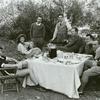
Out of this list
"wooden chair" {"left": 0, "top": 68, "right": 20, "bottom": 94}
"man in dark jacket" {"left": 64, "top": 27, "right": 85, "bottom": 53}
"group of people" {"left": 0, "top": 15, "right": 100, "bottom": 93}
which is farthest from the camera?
"man in dark jacket" {"left": 64, "top": 27, "right": 85, "bottom": 53}

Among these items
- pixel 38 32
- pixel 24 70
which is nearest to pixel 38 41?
pixel 38 32

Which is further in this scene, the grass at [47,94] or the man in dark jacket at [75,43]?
the man in dark jacket at [75,43]

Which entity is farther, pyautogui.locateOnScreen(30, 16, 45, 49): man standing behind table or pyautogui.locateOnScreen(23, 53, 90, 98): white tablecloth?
pyautogui.locateOnScreen(30, 16, 45, 49): man standing behind table

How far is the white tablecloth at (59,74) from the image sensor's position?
5434mm

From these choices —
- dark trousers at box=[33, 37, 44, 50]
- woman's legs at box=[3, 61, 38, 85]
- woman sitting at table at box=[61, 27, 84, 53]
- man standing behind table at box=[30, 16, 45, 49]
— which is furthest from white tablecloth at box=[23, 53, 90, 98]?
dark trousers at box=[33, 37, 44, 50]

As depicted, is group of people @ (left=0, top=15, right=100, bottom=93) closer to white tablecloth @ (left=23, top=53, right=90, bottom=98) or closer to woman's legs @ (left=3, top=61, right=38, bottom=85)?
woman's legs @ (left=3, top=61, right=38, bottom=85)

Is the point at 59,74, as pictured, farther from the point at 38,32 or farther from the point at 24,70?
the point at 38,32

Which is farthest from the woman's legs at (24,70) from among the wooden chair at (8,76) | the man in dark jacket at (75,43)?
the man in dark jacket at (75,43)

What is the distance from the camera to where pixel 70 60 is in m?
5.83

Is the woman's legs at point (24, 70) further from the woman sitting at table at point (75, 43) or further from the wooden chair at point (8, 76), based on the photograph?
the woman sitting at table at point (75, 43)

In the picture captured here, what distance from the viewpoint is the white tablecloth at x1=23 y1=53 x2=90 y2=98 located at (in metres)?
5.43

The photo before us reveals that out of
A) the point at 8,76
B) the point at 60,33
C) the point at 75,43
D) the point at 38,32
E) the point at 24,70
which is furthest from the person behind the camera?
the point at 60,33

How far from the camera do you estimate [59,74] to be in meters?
5.57

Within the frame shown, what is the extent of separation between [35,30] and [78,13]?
373 centimetres
